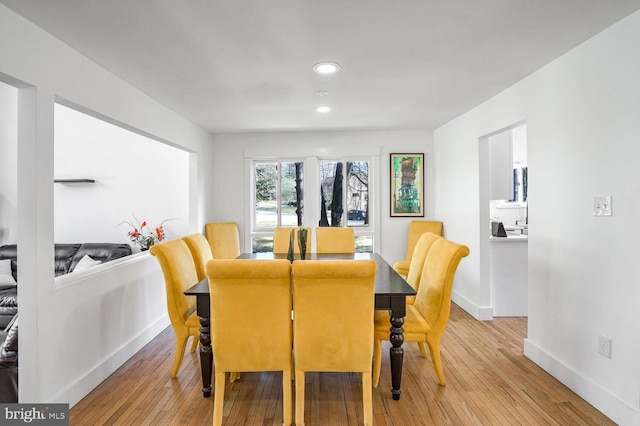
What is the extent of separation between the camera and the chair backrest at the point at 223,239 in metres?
4.74

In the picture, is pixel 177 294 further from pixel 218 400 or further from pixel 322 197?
pixel 322 197

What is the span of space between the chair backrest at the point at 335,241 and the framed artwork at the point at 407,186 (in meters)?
1.39

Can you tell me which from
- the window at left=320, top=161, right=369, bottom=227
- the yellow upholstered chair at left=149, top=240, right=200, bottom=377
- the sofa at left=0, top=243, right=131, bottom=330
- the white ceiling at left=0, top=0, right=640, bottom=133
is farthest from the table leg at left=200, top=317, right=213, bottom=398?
the window at left=320, top=161, right=369, bottom=227

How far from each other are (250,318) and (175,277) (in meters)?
0.85

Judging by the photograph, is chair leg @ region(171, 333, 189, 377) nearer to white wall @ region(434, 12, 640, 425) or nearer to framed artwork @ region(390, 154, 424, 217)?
white wall @ region(434, 12, 640, 425)

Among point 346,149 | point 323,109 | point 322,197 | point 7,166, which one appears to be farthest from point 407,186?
point 7,166

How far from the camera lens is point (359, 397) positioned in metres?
2.30

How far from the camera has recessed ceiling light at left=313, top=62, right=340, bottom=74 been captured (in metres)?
2.53

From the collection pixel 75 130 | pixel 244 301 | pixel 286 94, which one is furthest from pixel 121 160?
pixel 244 301

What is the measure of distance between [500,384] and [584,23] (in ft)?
7.70

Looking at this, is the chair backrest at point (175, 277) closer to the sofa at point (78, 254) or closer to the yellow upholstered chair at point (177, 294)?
the yellow upholstered chair at point (177, 294)

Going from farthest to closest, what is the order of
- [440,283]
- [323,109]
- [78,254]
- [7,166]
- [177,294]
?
[7,166] → [78,254] → [323,109] → [177,294] → [440,283]

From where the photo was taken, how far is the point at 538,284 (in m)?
2.75

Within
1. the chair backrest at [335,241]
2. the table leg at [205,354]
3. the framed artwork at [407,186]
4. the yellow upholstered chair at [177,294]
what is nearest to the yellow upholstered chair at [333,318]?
the table leg at [205,354]
